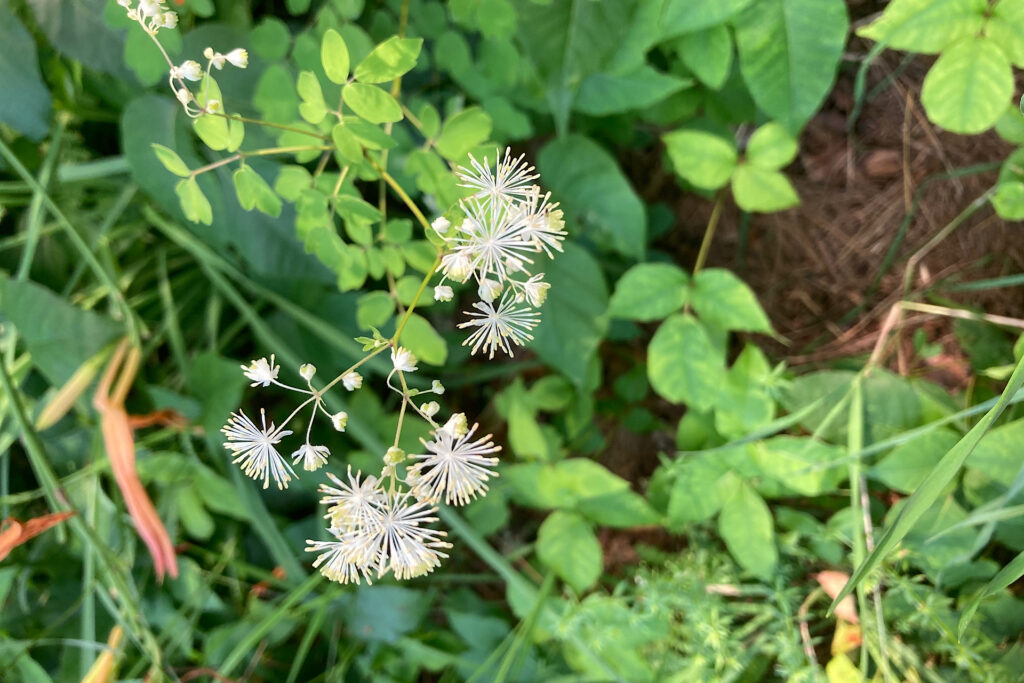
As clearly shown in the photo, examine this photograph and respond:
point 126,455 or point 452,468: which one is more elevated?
point 452,468

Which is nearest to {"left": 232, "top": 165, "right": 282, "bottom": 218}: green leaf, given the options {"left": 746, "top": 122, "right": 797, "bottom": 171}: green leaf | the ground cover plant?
the ground cover plant

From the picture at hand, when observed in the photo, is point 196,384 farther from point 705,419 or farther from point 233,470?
point 705,419

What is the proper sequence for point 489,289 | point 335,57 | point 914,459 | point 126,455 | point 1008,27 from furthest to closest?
point 126,455
point 914,459
point 1008,27
point 335,57
point 489,289

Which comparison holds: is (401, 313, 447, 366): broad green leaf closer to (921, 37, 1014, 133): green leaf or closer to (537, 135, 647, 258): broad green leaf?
(537, 135, 647, 258): broad green leaf

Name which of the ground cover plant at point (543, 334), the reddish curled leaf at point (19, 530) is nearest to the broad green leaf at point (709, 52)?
the ground cover plant at point (543, 334)

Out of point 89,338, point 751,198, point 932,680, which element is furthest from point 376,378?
point 932,680

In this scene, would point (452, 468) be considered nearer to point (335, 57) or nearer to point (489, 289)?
point (489, 289)

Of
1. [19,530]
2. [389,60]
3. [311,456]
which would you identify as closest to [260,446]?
[311,456]

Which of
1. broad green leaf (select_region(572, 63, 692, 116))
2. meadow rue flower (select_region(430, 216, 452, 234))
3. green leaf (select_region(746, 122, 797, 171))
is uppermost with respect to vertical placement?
meadow rue flower (select_region(430, 216, 452, 234))
